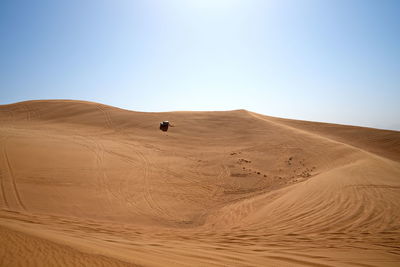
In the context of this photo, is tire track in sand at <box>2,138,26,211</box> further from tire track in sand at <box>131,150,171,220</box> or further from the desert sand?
tire track in sand at <box>131,150,171,220</box>

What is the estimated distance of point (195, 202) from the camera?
31.0ft

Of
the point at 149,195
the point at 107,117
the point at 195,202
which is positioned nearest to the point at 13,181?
the point at 149,195

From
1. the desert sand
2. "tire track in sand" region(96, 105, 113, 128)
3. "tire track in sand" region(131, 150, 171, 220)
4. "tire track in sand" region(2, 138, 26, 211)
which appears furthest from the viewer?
"tire track in sand" region(96, 105, 113, 128)

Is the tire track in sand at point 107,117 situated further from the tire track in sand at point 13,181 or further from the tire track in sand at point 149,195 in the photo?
the tire track in sand at point 149,195

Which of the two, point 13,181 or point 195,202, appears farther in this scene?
point 195,202

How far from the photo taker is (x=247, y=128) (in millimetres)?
23141

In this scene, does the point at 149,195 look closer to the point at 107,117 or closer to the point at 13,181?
the point at 13,181

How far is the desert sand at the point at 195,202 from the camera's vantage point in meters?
3.94

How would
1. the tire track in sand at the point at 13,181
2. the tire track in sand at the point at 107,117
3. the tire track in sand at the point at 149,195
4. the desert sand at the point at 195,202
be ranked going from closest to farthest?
the desert sand at the point at 195,202, the tire track in sand at the point at 13,181, the tire track in sand at the point at 149,195, the tire track in sand at the point at 107,117

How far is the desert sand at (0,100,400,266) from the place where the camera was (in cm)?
394

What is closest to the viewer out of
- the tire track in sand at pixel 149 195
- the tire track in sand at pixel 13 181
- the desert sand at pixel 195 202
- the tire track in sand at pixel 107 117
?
the desert sand at pixel 195 202

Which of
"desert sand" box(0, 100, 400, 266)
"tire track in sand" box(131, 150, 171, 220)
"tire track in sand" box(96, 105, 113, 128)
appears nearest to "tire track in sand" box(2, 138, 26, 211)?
"desert sand" box(0, 100, 400, 266)

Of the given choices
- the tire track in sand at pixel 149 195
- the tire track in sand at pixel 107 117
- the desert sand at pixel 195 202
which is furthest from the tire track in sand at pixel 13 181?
the tire track in sand at pixel 107 117

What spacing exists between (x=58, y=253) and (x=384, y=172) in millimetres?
12503
